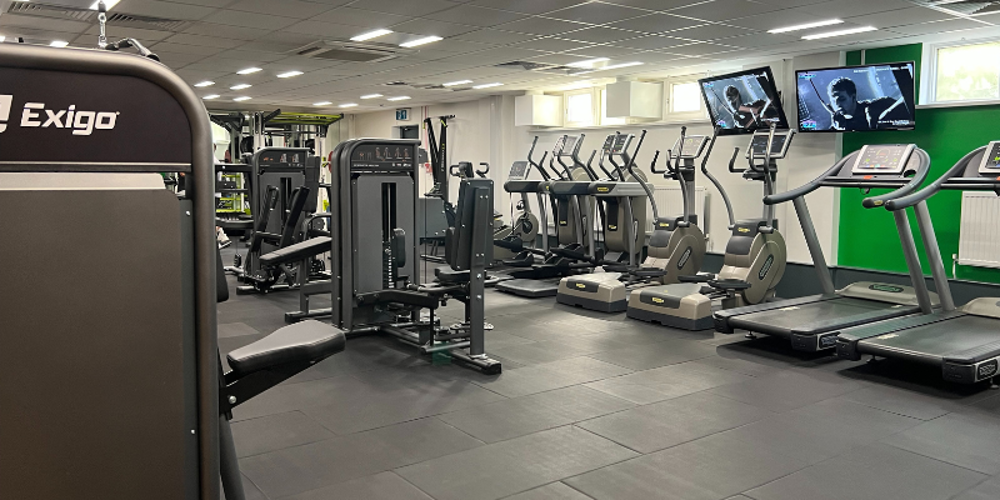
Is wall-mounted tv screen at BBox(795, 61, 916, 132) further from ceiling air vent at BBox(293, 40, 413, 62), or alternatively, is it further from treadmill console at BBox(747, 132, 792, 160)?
ceiling air vent at BBox(293, 40, 413, 62)

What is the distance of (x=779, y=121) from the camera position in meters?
8.07

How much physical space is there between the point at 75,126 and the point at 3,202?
0.19m

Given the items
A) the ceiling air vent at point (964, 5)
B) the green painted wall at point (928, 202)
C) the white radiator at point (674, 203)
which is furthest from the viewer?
the white radiator at point (674, 203)

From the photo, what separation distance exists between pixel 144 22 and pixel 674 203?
6.91 metres

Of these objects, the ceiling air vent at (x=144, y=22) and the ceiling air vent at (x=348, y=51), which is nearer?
the ceiling air vent at (x=144, y=22)

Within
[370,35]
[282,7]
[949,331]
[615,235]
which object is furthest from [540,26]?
[949,331]

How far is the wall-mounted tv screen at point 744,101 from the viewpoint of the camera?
7969 millimetres

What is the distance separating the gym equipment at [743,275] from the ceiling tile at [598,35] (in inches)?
65.6

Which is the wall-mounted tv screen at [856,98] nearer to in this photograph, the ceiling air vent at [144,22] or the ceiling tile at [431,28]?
the ceiling tile at [431,28]

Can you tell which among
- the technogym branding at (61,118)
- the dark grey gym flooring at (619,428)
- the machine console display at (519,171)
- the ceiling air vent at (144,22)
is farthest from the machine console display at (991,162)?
the ceiling air vent at (144,22)

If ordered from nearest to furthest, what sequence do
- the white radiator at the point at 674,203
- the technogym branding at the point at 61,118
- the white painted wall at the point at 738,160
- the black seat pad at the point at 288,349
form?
the technogym branding at the point at 61,118
the black seat pad at the point at 288,349
the white painted wall at the point at 738,160
the white radiator at the point at 674,203

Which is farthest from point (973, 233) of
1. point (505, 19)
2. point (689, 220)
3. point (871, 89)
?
point (505, 19)

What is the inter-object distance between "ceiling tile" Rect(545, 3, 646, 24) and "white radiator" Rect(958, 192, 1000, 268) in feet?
12.6

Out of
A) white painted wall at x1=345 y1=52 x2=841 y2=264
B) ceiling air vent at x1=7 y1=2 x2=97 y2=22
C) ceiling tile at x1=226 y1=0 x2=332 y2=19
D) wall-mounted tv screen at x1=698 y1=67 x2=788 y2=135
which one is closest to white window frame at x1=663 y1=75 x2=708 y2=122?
white painted wall at x1=345 y1=52 x2=841 y2=264
